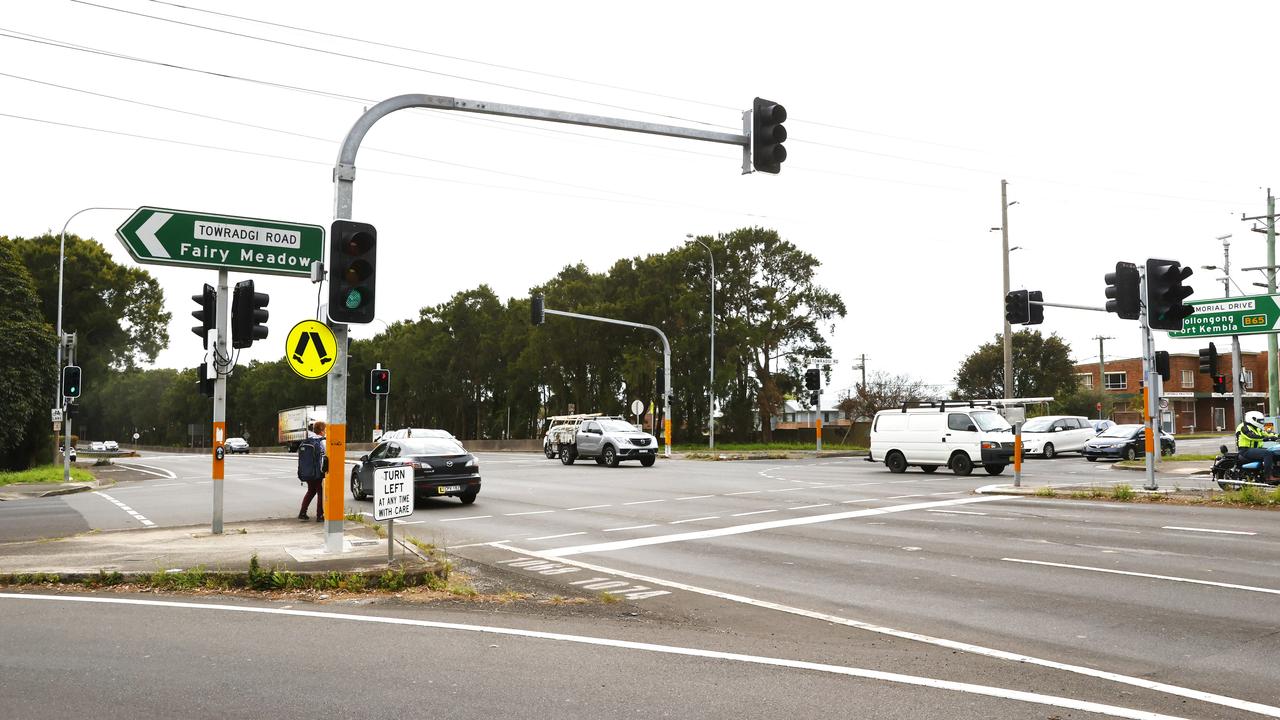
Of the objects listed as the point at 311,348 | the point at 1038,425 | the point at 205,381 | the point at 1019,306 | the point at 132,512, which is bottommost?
the point at 132,512

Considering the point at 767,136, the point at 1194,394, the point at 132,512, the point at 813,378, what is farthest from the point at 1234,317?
the point at 1194,394

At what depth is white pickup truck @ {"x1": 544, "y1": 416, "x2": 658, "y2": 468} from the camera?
33.0 meters

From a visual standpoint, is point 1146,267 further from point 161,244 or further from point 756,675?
point 161,244

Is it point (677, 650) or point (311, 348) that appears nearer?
point (677, 650)

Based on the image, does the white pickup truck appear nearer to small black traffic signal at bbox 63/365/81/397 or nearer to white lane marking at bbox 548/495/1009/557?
white lane marking at bbox 548/495/1009/557

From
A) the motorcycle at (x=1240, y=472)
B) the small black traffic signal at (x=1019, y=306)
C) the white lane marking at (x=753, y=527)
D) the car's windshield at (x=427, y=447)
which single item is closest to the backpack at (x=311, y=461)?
the car's windshield at (x=427, y=447)

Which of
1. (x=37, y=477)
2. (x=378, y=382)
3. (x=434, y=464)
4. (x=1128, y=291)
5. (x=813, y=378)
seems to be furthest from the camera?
(x=813, y=378)

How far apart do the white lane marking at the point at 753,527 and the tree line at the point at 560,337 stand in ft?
102

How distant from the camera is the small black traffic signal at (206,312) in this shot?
13.1m

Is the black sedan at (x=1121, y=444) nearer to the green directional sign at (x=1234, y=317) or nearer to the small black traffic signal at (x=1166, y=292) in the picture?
the green directional sign at (x=1234, y=317)

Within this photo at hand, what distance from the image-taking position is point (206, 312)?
13.3 meters

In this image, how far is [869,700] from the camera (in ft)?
17.5

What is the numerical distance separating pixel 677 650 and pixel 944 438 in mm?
21268

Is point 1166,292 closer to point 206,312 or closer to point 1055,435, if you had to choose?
point 206,312
